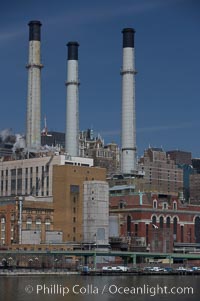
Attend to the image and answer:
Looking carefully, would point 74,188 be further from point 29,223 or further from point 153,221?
point 153,221

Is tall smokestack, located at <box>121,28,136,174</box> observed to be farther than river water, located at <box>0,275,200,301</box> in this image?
Yes

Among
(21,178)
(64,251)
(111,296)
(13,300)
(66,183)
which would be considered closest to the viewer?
(13,300)

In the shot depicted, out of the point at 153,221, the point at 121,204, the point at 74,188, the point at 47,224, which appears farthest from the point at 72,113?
the point at 153,221

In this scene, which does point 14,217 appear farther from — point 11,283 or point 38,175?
point 11,283

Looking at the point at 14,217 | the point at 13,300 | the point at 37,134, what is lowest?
the point at 13,300

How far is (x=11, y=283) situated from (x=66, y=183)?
48297 millimetres

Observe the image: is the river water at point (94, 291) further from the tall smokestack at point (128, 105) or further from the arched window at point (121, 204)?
the tall smokestack at point (128, 105)

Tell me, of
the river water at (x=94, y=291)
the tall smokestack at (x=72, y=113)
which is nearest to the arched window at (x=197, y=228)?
the tall smokestack at (x=72, y=113)

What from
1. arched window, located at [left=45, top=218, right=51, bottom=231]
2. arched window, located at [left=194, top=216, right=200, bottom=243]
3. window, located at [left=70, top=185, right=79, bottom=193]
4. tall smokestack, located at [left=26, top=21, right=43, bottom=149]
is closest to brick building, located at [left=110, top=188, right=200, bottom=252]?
arched window, located at [left=194, top=216, right=200, bottom=243]

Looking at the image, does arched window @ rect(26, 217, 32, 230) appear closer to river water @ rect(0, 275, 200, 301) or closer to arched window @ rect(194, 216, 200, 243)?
arched window @ rect(194, 216, 200, 243)

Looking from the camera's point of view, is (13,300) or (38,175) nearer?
(13,300)

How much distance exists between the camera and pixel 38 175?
156125 millimetres

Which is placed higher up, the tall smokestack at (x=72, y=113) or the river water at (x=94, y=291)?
the tall smokestack at (x=72, y=113)

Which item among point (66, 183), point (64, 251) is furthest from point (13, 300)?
point (66, 183)
